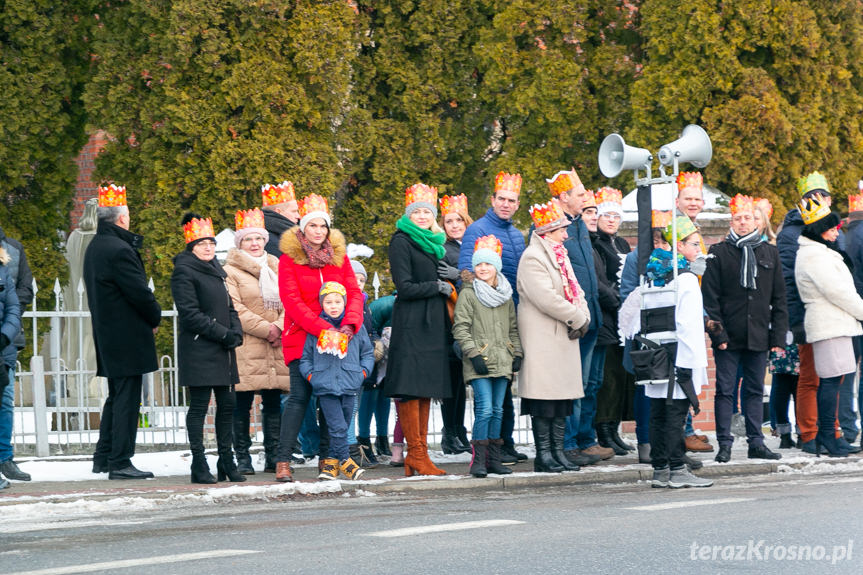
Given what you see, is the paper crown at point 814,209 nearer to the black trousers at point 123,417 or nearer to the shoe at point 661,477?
the shoe at point 661,477

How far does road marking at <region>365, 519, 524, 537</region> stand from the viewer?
803 cm

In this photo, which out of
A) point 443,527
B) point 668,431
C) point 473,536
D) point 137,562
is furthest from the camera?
point 668,431

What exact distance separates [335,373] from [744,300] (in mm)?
3660

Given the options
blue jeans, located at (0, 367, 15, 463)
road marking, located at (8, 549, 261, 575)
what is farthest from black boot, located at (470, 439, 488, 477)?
road marking, located at (8, 549, 261, 575)

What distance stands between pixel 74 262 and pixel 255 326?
250 inches

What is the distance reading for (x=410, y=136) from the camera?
69.3ft

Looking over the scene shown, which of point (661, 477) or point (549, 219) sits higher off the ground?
point (549, 219)

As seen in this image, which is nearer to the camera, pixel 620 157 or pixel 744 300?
pixel 620 157

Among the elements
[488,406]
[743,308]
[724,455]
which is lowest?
[724,455]

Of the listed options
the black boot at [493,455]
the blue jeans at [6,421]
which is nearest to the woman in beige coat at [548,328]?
the black boot at [493,455]

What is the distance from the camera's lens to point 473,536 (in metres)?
7.91

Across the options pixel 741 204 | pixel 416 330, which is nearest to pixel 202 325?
pixel 416 330

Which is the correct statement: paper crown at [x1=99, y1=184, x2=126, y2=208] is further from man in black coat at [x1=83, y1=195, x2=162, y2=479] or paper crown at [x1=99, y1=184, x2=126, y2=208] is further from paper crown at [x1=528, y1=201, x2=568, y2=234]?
paper crown at [x1=528, y1=201, x2=568, y2=234]

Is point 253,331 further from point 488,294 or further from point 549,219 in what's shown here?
point 549,219
